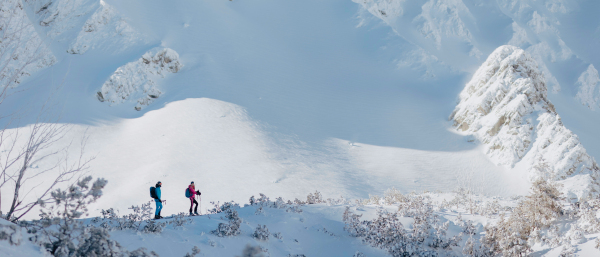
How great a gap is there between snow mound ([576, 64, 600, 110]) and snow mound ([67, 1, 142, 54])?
45184 mm

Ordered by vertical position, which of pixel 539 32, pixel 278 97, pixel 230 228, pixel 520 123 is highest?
pixel 539 32

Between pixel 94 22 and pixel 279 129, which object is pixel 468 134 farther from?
pixel 94 22

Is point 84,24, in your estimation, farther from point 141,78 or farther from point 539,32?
point 539,32

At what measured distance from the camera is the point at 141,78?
24.9m

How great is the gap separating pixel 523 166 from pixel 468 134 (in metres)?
4.02

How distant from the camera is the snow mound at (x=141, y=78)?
23859 millimetres

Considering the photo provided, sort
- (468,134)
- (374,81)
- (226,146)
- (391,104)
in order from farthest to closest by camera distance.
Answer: (374,81) → (391,104) → (468,134) → (226,146)

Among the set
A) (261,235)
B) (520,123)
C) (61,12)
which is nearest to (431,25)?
(520,123)

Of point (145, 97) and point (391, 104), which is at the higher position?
point (391, 104)

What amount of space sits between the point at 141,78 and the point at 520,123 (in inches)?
1012

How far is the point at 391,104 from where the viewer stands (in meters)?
26.4

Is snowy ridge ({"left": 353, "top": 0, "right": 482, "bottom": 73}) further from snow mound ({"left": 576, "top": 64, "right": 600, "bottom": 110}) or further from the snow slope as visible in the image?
snow mound ({"left": 576, "top": 64, "right": 600, "bottom": 110})

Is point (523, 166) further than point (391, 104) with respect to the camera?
No

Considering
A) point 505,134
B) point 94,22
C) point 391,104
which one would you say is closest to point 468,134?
point 505,134
